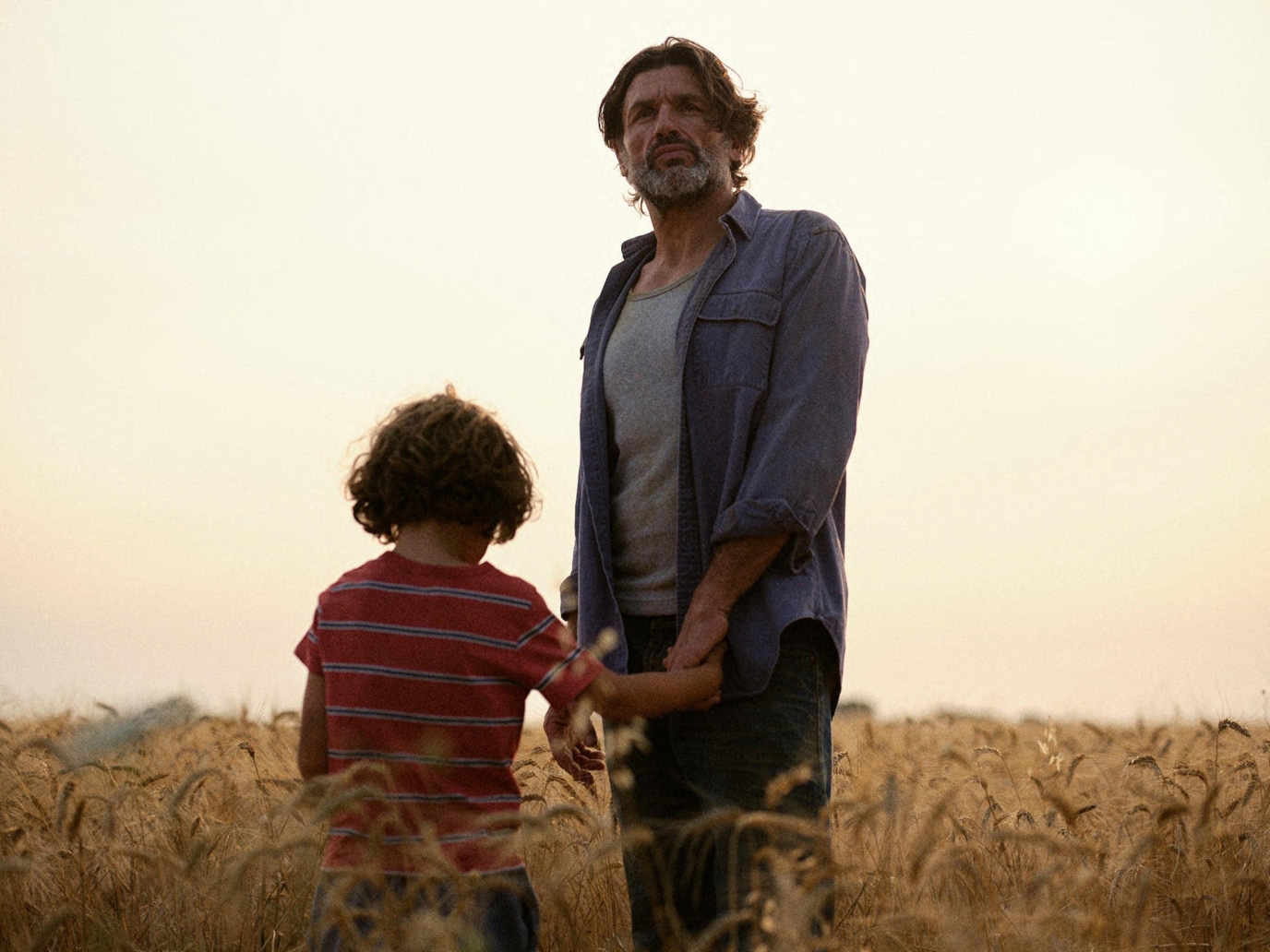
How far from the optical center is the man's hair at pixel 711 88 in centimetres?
351

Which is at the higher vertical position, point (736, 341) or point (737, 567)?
point (736, 341)

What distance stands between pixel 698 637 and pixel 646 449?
0.62 m

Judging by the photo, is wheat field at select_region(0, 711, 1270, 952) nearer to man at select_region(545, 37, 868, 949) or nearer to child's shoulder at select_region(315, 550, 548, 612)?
man at select_region(545, 37, 868, 949)

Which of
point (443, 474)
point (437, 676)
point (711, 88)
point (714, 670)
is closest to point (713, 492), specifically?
point (714, 670)

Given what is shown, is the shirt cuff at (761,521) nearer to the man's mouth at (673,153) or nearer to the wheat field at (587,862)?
the wheat field at (587,862)

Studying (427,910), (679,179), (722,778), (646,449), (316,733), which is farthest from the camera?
(679,179)

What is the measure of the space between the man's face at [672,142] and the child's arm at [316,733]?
5.36 feet

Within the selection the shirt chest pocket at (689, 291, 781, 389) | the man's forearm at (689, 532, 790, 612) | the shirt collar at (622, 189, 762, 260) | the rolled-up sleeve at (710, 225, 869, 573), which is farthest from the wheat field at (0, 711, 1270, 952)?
the shirt collar at (622, 189, 762, 260)

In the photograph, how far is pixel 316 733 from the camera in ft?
8.14

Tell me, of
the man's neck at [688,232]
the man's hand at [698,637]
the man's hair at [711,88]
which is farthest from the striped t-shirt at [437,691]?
the man's hair at [711,88]

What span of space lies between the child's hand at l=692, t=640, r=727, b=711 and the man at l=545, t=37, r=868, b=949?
0.12 feet

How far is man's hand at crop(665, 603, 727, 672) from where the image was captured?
278 cm

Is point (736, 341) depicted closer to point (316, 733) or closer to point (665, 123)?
point (665, 123)

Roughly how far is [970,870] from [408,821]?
3.47ft
